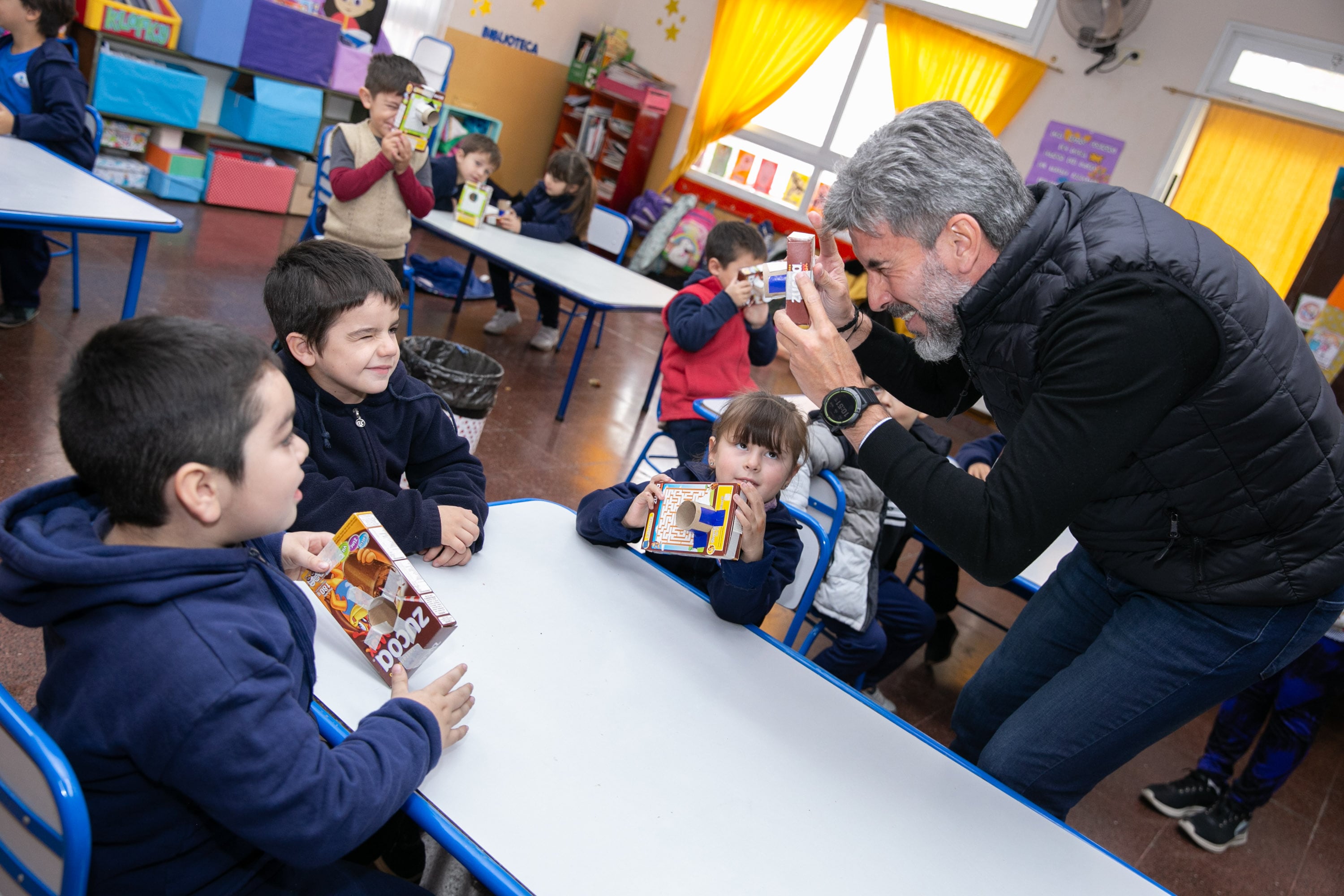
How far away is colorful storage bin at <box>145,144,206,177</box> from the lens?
554 cm

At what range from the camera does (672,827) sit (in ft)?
3.47

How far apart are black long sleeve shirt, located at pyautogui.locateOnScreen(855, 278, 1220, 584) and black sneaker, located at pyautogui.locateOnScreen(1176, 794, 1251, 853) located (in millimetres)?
1908

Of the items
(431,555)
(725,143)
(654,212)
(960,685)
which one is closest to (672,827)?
(431,555)

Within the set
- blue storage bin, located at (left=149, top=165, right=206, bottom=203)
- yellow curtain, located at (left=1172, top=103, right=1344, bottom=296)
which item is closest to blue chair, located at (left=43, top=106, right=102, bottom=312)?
blue storage bin, located at (left=149, top=165, right=206, bottom=203)

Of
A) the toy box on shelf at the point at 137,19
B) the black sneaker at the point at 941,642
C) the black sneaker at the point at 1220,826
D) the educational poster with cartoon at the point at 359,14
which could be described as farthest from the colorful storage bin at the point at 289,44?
the black sneaker at the point at 1220,826

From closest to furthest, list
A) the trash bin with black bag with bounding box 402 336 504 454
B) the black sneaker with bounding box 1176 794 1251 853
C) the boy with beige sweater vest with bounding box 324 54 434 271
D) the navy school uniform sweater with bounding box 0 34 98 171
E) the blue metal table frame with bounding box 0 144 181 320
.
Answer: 1. the blue metal table frame with bounding box 0 144 181 320
2. the black sneaker with bounding box 1176 794 1251 853
3. the trash bin with black bag with bounding box 402 336 504 454
4. the navy school uniform sweater with bounding box 0 34 98 171
5. the boy with beige sweater vest with bounding box 324 54 434 271

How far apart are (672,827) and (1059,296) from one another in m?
0.89

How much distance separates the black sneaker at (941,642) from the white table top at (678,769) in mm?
1854

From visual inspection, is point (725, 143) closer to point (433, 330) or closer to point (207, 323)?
point (433, 330)

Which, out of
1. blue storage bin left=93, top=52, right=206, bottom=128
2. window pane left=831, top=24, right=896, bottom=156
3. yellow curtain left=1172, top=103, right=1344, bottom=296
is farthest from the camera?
window pane left=831, top=24, right=896, bottom=156

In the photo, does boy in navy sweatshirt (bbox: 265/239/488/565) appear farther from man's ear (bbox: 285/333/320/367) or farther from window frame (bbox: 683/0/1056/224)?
window frame (bbox: 683/0/1056/224)

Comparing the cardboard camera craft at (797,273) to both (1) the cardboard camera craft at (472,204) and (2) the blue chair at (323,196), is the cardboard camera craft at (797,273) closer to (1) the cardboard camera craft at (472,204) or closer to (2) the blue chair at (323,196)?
(2) the blue chair at (323,196)

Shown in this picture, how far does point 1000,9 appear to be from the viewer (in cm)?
670

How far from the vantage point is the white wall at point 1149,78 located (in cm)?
568
